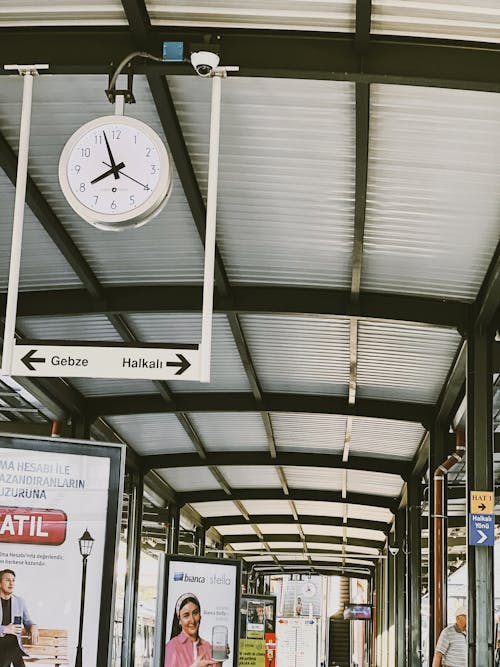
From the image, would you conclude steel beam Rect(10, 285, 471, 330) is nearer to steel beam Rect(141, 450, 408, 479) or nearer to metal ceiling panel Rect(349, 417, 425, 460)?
metal ceiling panel Rect(349, 417, 425, 460)

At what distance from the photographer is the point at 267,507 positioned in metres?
25.6

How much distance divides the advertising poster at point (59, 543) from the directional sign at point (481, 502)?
5.71 m

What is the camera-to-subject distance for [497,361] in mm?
10859

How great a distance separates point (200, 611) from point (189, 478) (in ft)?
35.2

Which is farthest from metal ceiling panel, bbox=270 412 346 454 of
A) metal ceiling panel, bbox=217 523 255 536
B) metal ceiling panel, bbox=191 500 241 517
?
metal ceiling panel, bbox=217 523 255 536

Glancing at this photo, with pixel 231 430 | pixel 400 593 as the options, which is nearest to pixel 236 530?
pixel 400 593

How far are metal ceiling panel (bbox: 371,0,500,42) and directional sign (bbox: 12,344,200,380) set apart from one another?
7.78 ft

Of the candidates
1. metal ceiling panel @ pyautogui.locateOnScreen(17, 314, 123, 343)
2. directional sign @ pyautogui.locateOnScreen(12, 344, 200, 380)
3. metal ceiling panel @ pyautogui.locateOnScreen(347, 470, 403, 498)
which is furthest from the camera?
metal ceiling panel @ pyautogui.locateOnScreen(347, 470, 403, 498)

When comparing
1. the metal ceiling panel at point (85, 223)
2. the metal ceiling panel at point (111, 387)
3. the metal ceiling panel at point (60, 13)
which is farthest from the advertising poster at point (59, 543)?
the metal ceiling panel at point (111, 387)

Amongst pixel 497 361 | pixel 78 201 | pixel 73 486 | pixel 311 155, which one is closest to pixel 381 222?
pixel 311 155

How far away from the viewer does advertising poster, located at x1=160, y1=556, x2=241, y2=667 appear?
10.4 meters

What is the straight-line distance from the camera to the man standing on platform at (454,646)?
39.6ft

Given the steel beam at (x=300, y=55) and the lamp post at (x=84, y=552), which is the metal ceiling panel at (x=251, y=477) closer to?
the steel beam at (x=300, y=55)

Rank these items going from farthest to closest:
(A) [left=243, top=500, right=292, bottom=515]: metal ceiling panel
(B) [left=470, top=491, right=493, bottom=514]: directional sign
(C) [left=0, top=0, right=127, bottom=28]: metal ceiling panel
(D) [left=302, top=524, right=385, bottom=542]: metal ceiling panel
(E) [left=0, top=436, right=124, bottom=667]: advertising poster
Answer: (D) [left=302, top=524, right=385, bottom=542]: metal ceiling panel < (A) [left=243, top=500, right=292, bottom=515]: metal ceiling panel < (B) [left=470, top=491, right=493, bottom=514]: directional sign < (C) [left=0, top=0, right=127, bottom=28]: metal ceiling panel < (E) [left=0, top=436, right=124, bottom=667]: advertising poster
